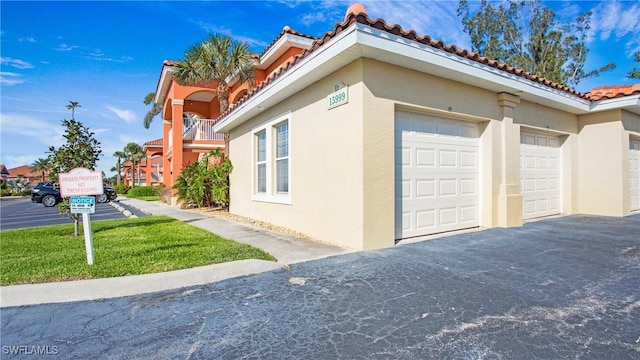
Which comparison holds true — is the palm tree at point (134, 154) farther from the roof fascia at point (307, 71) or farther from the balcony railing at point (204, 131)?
the roof fascia at point (307, 71)

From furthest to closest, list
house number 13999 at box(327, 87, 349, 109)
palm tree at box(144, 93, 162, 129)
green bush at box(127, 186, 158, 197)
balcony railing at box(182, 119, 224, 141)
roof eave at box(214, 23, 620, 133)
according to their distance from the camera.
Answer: green bush at box(127, 186, 158, 197) → palm tree at box(144, 93, 162, 129) → balcony railing at box(182, 119, 224, 141) → house number 13999 at box(327, 87, 349, 109) → roof eave at box(214, 23, 620, 133)

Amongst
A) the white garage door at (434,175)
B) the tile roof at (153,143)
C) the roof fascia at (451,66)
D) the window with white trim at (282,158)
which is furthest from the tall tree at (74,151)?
the tile roof at (153,143)

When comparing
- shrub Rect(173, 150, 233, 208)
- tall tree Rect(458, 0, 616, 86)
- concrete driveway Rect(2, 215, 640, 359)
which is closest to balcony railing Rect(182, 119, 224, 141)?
shrub Rect(173, 150, 233, 208)

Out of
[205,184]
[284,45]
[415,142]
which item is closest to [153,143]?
[205,184]

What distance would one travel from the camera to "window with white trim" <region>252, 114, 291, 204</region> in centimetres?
820

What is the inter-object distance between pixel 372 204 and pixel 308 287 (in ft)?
7.12

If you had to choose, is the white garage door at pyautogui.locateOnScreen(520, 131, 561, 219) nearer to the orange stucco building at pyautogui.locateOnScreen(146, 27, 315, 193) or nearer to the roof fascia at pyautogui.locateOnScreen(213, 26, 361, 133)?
the roof fascia at pyautogui.locateOnScreen(213, 26, 361, 133)

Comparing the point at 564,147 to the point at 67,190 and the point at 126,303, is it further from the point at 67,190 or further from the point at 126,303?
the point at 67,190

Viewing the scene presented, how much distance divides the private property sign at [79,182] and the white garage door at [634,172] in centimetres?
1445

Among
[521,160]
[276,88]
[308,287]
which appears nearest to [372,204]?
[308,287]

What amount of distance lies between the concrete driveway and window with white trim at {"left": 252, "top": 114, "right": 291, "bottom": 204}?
3.89 m

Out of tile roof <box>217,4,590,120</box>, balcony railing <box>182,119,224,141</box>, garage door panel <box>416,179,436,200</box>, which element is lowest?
garage door panel <box>416,179,436,200</box>

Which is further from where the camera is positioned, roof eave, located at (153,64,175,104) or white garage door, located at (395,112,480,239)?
roof eave, located at (153,64,175,104)

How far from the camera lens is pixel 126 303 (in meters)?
3.43
